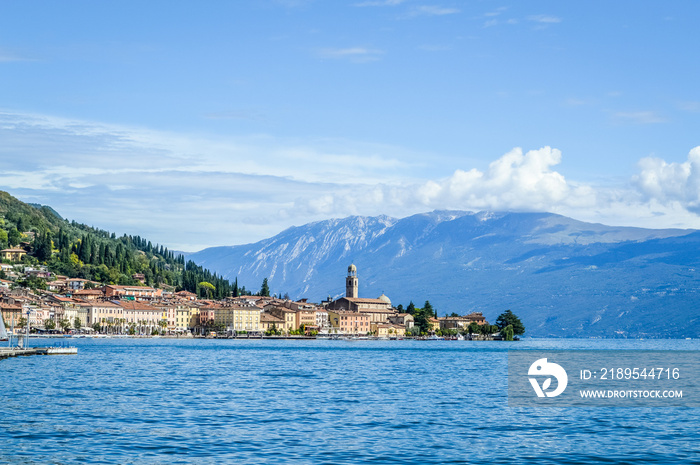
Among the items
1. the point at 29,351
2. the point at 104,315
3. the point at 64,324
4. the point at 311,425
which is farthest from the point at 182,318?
the point at 311,425

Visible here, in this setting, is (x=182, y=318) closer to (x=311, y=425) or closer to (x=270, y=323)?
(x=270, y=323)

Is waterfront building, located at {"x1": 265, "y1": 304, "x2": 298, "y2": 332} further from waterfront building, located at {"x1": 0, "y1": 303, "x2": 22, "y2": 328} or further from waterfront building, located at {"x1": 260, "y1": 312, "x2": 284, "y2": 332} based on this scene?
waterfront building, located at {"x1": 0, "y1": 303, "x2": 22, "y2": 328}

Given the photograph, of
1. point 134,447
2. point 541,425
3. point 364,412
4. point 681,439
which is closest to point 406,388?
point 364,412

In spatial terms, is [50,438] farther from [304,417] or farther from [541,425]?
[541,425]

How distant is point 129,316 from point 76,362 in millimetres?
111801

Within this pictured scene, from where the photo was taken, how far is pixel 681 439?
2895cm

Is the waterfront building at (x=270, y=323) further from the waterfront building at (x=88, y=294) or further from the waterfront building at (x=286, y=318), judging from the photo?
the waterfront building at (x=88, y=294)

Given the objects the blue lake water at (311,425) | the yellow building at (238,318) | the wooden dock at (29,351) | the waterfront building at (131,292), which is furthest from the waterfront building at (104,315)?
the blue lake water at (311,425)

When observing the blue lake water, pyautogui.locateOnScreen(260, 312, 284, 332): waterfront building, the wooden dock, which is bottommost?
the blue lake water

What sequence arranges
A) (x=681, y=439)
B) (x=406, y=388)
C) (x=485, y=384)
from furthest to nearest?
(x=485, y=384) → (x=406, y=388) → (x=681, y=439)

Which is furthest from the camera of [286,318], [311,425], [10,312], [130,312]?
[286,318]

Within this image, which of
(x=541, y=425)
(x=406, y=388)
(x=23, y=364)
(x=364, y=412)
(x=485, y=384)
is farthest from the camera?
(x=23, y=364)

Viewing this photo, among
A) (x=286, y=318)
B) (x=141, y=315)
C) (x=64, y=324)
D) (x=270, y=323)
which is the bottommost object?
(x=270, y=323)

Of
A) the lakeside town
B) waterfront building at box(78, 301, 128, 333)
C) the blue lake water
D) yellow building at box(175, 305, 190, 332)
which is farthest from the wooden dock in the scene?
yellow building at box(175, 305, 190, 332)
